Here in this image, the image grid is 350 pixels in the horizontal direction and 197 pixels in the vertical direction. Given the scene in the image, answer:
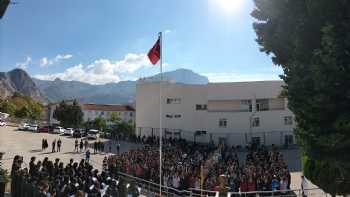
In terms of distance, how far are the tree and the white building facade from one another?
34825mm

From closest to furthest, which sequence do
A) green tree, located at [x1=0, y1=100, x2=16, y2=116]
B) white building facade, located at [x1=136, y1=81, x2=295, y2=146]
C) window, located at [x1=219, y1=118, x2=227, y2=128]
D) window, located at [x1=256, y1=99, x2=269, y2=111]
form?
white building facade, located at [x1=136, y1=81, x2=295, y2=146] → window, located at [x1=256, y1=99, x2=269, y2=111] → window, located at [x1=219, y1=118, x2=227, y2=128] → green tree, located at [x1=0, y1=100, x2=16, y2=116]

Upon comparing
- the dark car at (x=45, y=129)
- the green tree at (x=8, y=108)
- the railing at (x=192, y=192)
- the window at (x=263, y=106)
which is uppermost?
the green tree at (x=8, y=108)

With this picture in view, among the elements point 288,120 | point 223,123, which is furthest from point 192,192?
point 288,120

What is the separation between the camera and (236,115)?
46.5 m

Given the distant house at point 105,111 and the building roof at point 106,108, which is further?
the building roof at point 106,108

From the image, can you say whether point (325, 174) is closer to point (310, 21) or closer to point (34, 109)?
point (310, 21)

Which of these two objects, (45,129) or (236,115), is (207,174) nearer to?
(236,115)

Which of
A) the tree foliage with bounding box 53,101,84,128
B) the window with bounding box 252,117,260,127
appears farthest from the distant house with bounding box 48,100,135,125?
the window with bounding box 252,117,260,127

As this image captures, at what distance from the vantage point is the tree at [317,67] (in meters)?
8.86

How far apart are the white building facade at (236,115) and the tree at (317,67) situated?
34825mm

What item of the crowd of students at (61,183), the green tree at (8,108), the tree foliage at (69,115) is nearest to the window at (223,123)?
the crowd of students at (61,183)

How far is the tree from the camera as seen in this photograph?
886 centimetres

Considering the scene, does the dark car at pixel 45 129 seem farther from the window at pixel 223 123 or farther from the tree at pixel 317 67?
the tree at pixel 317 67

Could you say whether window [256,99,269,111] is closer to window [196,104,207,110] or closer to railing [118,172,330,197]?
window [196,104,207,110]
